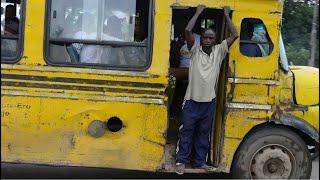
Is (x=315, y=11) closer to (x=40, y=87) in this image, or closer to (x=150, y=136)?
(x=150, y=136)

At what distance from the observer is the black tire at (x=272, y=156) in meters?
5.24

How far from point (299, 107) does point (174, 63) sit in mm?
1377

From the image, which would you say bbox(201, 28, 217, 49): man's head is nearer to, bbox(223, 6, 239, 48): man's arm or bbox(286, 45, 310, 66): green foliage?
bbox(223, 6, 239, 48): man's arm

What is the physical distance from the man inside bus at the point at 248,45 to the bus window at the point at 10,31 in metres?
2.18

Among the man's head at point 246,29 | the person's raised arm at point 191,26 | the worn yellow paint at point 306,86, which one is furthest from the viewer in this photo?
the worn yellow paint at point 306,86

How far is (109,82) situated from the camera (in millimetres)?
4988

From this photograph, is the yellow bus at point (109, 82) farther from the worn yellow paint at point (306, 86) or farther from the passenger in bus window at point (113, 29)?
the worn yellow paint at point (306, 86)

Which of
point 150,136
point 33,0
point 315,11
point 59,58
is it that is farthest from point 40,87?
point 315,11

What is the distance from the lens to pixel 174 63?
18.2ft

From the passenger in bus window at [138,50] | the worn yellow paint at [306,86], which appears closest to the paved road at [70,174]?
→ the worn yellow paint at [306,86]

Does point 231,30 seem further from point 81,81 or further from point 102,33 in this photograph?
point 81,81

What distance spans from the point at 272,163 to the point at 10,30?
2.94m

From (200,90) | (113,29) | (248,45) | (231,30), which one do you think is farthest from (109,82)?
(248,45)

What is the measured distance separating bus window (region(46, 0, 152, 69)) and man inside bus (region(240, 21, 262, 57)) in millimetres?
949
